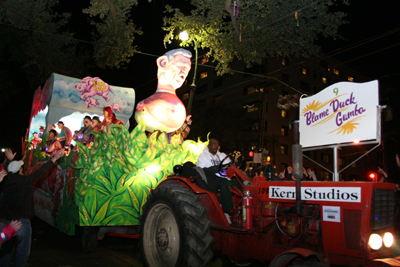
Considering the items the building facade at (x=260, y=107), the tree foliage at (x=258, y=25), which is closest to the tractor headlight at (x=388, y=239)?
the tree foliage at (x=258, y=25)

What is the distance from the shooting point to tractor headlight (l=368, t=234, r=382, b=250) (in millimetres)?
3056

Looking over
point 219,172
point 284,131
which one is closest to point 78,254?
point 219,172

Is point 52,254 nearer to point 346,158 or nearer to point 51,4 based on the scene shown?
point 51,4

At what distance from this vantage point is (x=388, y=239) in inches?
127

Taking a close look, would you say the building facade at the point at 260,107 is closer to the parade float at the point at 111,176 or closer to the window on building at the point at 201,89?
the window on building at the point at 201,89

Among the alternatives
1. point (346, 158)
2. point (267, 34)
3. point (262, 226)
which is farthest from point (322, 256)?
point (346, 158)

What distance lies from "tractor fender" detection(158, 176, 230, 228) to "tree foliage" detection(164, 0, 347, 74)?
25.3 ft

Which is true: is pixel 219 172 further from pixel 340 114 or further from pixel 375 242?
pixel 375 242

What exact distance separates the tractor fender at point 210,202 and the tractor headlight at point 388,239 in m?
1.75

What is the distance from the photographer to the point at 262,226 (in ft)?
12.9

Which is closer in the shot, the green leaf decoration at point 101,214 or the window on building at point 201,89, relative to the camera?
the green leaf decoration at point 101,214

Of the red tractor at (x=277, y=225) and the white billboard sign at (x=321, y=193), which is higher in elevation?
the white billboard sign at (x=321, y=193)

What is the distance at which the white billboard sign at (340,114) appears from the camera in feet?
12.3

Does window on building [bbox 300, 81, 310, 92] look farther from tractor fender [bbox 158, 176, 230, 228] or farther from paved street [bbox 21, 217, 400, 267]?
tractor fender [bbox 158, 176, 230, 228]
